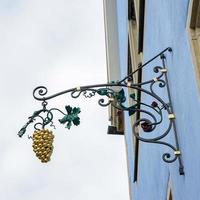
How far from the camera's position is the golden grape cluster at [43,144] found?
413 centimetres

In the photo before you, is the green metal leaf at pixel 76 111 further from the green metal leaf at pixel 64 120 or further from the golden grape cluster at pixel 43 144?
the golden grape cluster at pixel 43 144

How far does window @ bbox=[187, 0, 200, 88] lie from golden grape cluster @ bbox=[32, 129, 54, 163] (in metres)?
1.14

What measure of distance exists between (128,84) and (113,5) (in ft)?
29.1

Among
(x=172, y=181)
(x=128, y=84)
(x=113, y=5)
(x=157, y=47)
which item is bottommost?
(x=172, y=181)

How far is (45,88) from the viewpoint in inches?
171

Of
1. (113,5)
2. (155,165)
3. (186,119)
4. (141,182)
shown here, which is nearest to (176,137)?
(186,119)

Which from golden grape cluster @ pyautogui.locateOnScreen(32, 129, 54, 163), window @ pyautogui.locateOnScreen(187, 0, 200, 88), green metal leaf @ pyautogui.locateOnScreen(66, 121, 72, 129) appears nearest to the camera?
window @ pyautogui.locateOnScreen(187, 0, 200, 88)

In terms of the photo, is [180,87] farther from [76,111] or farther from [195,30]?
[76,111]

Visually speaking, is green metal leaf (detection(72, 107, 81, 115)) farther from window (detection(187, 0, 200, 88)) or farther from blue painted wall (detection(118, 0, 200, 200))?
window (detection(187, 0, 200, 88))

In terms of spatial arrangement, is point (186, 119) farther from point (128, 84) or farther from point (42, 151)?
point (42, 151)

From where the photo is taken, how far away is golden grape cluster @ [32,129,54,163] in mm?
4129

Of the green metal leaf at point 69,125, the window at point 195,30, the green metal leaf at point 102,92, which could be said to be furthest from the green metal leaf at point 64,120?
the window at point 195,30

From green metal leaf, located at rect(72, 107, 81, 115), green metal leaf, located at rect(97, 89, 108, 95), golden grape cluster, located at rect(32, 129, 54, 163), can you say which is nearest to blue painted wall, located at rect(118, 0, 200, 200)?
green metal leaf, located at rect(97, 89, 108, 95)

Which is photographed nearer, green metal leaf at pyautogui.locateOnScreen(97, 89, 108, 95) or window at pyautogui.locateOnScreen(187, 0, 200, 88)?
window at pyautogui.locateOnScreen(187, 0, 200, 88)
